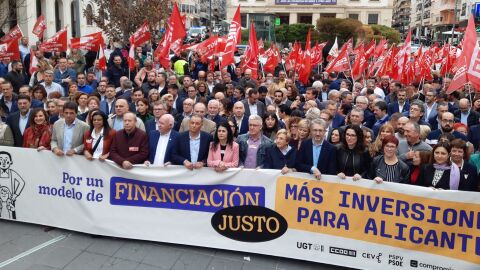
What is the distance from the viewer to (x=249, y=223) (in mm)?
5266

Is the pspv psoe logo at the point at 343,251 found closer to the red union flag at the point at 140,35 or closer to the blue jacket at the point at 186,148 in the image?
the blue jacket at the point at 186,148

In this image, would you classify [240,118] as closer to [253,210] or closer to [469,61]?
[253,210]

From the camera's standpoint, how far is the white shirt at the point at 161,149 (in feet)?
19.1

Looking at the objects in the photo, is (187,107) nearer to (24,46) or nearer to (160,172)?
(160,172)

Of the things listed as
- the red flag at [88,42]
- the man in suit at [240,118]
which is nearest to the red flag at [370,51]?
the red flag at [88,42]

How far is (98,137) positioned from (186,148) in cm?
116

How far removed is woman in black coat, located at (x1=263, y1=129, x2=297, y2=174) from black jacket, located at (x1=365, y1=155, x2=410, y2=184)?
2.88 feet

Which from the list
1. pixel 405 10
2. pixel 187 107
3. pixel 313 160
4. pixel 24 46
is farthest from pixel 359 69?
pixel 405 10

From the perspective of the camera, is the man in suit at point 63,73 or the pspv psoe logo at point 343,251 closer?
the pspv psoe logo at point 343,251

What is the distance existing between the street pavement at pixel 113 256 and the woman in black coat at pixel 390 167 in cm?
114


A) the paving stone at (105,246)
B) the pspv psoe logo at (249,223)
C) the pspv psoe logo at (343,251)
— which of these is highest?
the pspv psoe logo at (249,223)

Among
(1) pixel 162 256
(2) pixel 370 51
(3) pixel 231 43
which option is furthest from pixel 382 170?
(2) pixel 370 51

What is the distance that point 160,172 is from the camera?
5477 millimetres

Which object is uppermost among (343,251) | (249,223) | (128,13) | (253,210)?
(128,13)
